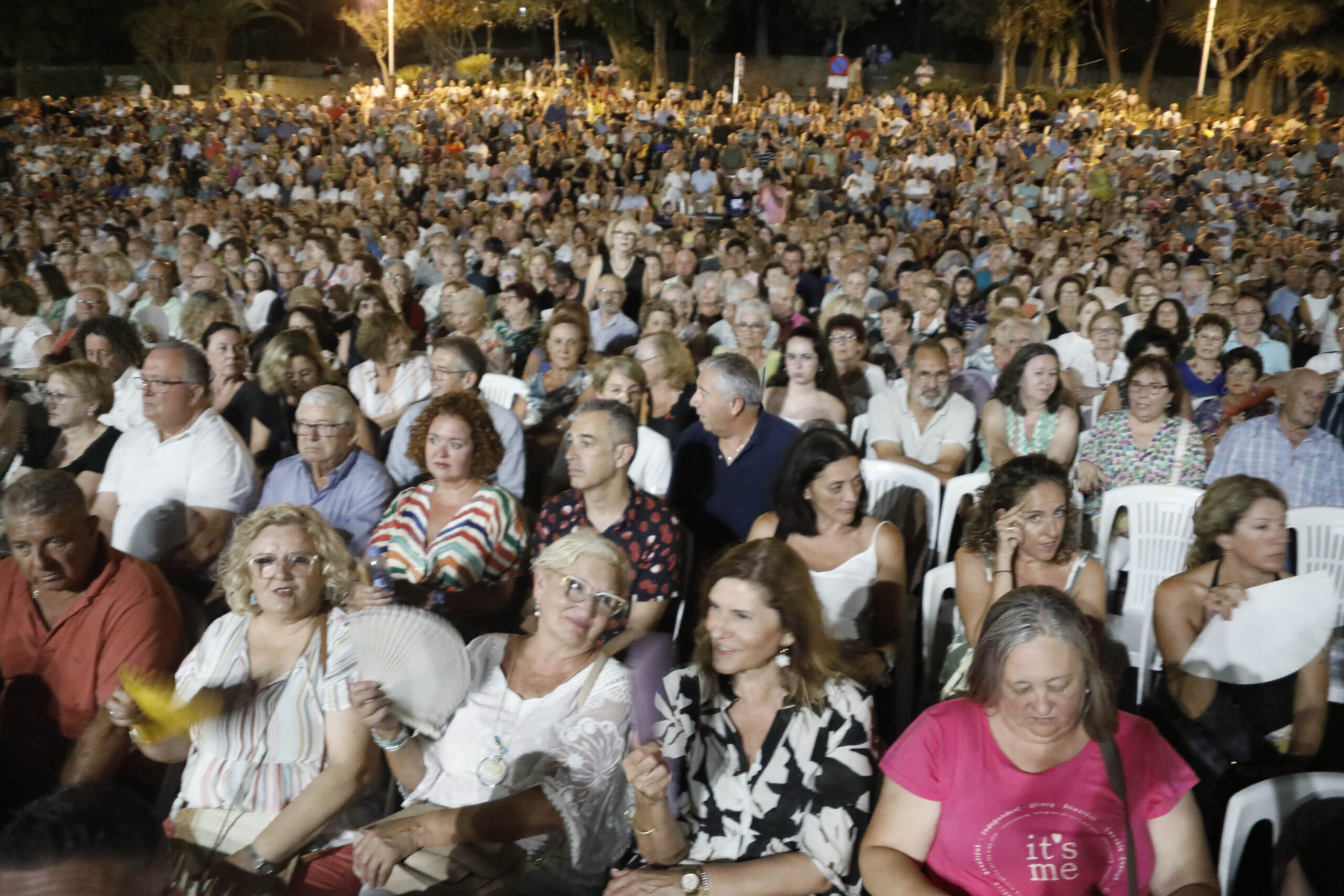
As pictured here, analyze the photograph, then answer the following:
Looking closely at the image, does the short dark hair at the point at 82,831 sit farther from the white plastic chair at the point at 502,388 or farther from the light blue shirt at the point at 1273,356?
the light blue shirt at the point at 1273,356

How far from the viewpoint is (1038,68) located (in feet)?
115

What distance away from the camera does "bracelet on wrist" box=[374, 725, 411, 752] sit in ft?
7.97

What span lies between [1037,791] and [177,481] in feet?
9.86

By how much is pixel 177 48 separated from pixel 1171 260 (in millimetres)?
32663

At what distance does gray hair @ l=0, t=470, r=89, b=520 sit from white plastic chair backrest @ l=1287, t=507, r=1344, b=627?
12.4 feet

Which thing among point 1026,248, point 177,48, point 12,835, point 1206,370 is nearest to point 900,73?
point 177,48

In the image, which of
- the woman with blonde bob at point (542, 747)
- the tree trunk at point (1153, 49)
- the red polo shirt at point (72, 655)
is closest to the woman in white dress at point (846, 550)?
the woman with blonde bob at point (542, 747)

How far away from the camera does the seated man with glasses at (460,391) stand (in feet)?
14.1

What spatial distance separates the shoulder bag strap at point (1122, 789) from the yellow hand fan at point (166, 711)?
6.34ft

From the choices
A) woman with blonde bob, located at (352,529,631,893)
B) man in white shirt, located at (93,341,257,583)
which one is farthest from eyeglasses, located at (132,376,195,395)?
woman with blonde bob, located at (352,529,631,893)

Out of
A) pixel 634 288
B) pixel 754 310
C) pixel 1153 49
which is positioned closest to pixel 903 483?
pixel 754 310

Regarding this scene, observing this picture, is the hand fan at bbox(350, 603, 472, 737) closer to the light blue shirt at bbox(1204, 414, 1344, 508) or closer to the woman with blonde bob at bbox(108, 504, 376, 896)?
the woman with blonde bob at bbox(108, 504, 376, 896)

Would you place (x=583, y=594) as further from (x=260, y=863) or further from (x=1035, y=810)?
(x=1035, y=810)

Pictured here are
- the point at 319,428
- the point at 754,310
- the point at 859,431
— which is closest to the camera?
the point at 319,428
